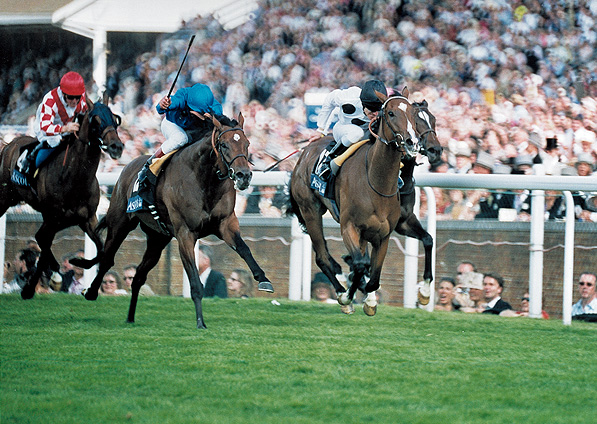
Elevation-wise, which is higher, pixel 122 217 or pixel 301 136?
pixel 301 136

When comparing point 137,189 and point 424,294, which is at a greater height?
point 137,189

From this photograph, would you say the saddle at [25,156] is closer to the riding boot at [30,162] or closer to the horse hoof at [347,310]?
the riding boot at [30,162]

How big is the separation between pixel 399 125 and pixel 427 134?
0.17 m

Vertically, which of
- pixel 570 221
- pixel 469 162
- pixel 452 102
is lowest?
pixel 570 221

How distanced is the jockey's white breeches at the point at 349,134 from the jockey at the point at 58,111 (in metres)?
1.98

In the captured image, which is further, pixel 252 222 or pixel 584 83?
pixel 584 83

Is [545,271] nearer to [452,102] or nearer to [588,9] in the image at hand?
[452,102]

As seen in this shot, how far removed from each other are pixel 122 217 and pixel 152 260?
378 millimetres

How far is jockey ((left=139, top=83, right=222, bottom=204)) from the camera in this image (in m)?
5.58

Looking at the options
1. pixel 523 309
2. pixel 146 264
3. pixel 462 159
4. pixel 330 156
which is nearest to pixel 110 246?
pixel 146 264

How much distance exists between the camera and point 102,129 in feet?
20.5

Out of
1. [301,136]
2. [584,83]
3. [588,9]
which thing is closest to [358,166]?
[301,136]

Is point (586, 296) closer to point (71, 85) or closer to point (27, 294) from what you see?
point (71, 85)

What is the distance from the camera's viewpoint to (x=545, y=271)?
614 cm
